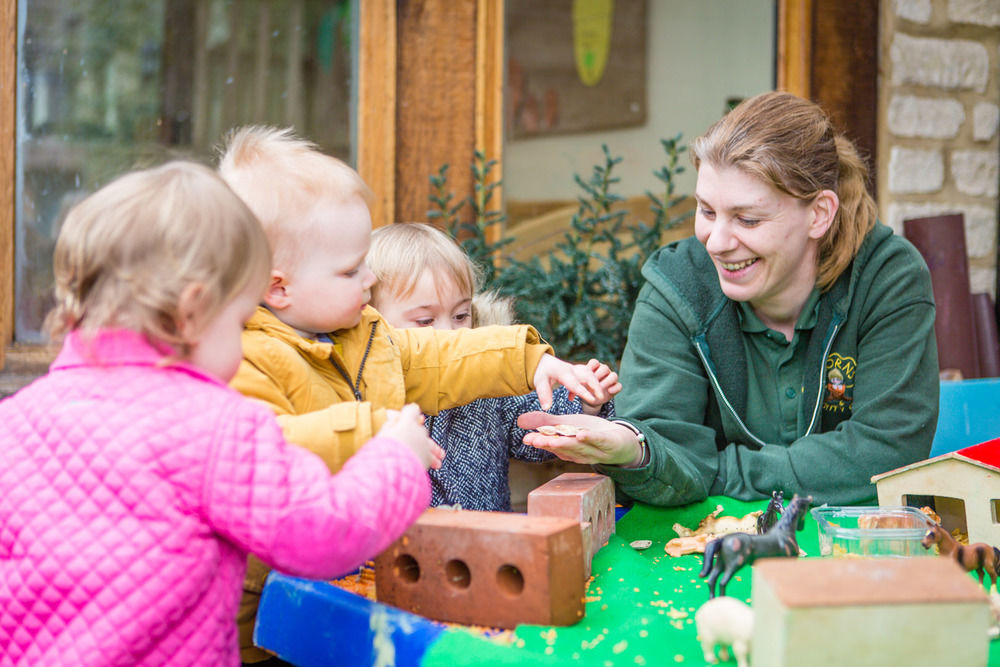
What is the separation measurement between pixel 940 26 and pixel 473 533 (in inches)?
129

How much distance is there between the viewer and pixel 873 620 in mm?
986

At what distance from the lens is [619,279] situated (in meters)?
3.08

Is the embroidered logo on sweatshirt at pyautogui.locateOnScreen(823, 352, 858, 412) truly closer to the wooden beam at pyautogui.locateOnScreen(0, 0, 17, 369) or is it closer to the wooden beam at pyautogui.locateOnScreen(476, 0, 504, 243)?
the wooden beam at pyautogui.locateOnScreen(476, 0, 504, 243)

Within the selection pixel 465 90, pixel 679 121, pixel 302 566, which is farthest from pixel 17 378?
pixel 679 121

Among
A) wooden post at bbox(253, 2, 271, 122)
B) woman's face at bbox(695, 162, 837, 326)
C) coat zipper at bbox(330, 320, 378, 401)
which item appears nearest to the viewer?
coat zipper at bbox(330, 320, 378, 401)

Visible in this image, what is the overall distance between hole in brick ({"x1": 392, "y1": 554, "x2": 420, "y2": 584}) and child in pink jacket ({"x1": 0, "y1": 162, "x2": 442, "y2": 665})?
20 cm

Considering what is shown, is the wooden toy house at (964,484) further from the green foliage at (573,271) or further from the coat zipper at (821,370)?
the green foliage at (573,271)

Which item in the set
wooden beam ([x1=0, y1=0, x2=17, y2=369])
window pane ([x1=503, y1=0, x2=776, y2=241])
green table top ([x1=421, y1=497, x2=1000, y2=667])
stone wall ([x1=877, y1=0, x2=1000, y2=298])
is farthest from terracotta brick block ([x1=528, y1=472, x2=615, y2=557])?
stone wall ([x1=877, y1=0, x2=1000, y2=298])

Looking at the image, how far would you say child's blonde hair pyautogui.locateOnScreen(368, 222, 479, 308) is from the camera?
210 cm

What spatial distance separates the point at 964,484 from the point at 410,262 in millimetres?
1179

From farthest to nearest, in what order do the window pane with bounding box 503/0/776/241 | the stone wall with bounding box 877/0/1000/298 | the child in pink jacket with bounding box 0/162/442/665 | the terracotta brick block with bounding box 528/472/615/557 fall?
the stone wall with bounding box 877/0/1000/298 < the window pane with bounding box 503/0/776/241 < the terracotta brick block with bounding box 528/472/615/557 < the child in pink jacket with bounding box 0/162/442/665

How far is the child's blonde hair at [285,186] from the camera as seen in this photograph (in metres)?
1.53

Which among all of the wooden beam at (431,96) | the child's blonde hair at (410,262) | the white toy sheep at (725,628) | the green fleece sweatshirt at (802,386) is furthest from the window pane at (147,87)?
the white toy sheep at (725,628)

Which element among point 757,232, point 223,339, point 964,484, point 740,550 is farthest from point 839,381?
point 223,339
